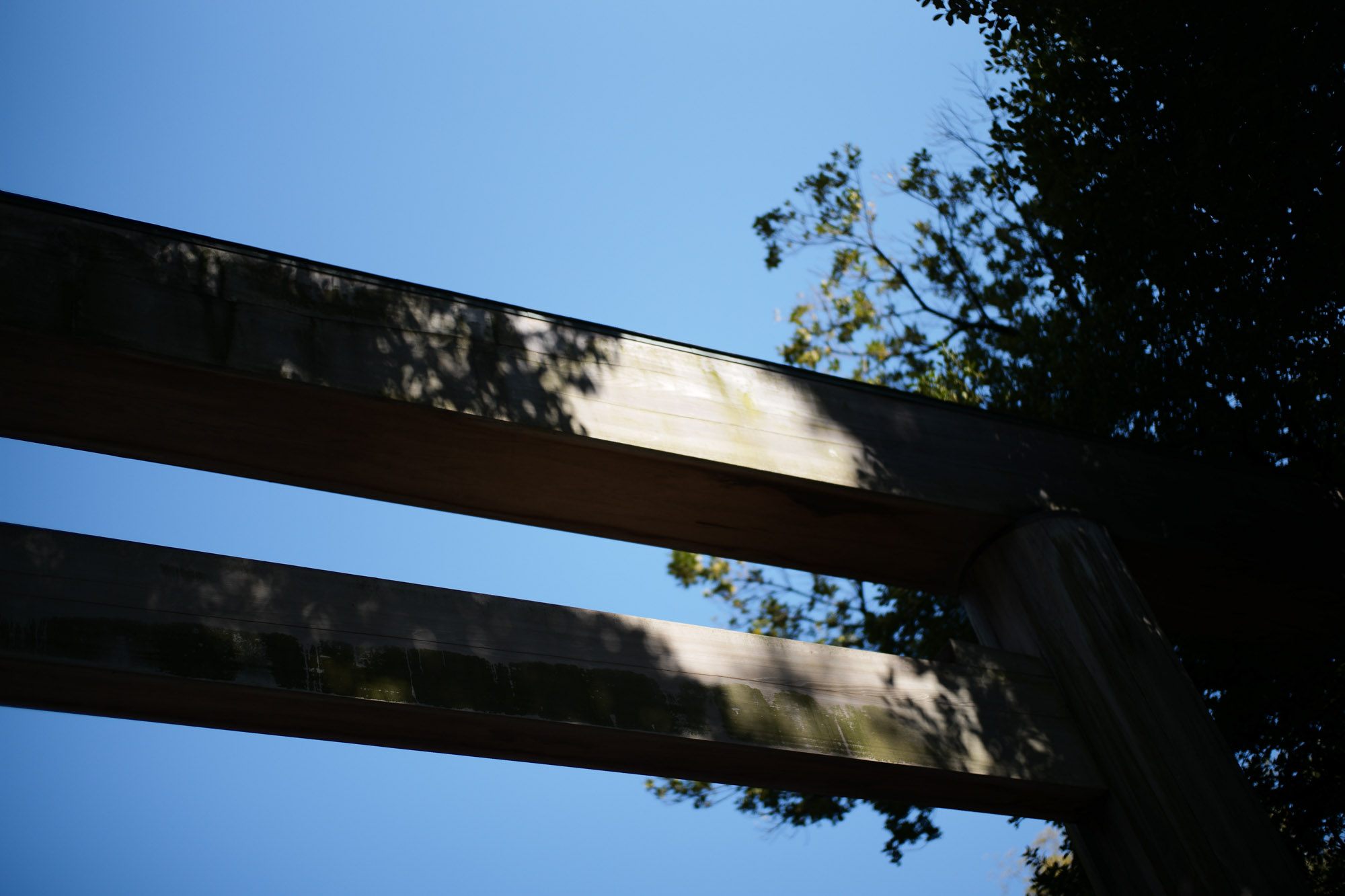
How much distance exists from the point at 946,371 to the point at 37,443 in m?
6.05

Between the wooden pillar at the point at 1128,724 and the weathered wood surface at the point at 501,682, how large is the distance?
0.12 metres

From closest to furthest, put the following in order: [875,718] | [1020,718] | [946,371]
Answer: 1. [875,718]
2. [1020,718]
3. [946,371]

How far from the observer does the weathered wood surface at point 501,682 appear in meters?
2.17

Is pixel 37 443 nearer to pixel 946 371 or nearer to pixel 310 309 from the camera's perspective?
pixel 310 309

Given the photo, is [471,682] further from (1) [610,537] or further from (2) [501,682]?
(1) [610,537]

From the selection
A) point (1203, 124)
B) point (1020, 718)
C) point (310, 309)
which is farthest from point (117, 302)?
point (1203, 124)

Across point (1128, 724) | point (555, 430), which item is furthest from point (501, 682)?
point (1128, 724)

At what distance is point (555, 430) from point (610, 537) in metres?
0.50

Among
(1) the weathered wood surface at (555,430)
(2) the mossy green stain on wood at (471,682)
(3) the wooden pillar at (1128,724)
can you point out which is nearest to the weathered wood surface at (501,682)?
(2) the mossy green stain on wood at (471,682)

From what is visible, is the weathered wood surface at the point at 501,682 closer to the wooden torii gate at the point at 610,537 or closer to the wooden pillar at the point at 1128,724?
the wooden torii gate at the point at 610,537

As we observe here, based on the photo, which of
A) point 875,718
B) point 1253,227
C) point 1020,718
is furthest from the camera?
point 1253,227

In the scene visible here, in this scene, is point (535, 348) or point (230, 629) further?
point (535, 348)

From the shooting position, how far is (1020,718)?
289 cm

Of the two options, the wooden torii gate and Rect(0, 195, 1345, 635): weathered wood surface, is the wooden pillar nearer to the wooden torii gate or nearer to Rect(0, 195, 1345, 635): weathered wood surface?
the wooden torii gate
